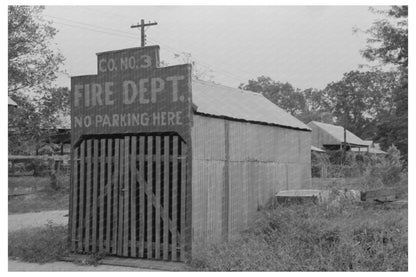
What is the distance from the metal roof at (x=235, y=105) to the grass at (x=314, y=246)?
2.55 meters

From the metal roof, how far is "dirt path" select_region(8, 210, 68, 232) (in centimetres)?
559

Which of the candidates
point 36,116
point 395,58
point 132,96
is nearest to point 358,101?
point 395,58

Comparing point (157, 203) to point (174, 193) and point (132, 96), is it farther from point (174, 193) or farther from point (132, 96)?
point (132, 96)

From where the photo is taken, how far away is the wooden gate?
912cm

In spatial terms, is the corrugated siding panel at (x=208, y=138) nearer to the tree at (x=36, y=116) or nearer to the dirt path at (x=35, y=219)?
the dirt path at (x=35, y=219)

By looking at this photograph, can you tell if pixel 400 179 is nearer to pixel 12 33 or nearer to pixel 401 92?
pixel 401 92

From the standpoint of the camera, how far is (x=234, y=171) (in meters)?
10.6

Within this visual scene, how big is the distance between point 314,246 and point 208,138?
2.88 metres

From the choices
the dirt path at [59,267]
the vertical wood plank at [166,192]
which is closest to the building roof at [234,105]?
the vertical wood plank at [166,192]

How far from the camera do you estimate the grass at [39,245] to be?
9469mm

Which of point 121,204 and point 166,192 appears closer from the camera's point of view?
point 166,192

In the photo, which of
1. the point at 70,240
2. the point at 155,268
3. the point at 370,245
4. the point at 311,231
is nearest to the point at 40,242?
the point at 70,240

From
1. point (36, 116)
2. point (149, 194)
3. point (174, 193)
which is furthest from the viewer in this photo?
point (36, 116)

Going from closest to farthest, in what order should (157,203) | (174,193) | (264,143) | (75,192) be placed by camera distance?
(174,193) → (157,203) → (75,192) → (264,143)
